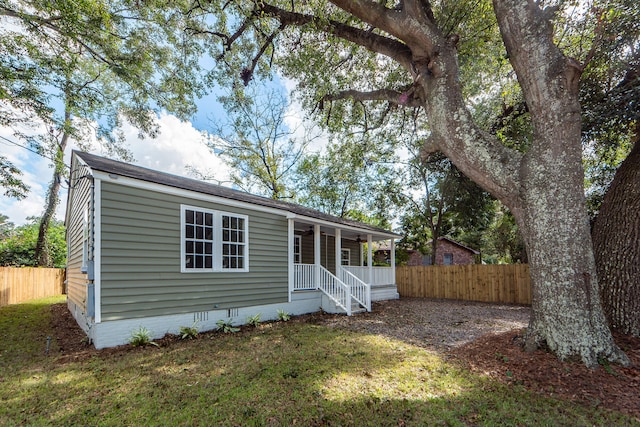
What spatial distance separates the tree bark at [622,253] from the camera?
4633mm

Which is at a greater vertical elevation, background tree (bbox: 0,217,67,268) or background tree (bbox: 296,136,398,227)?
background tree (bbox: 296,136,398,227)

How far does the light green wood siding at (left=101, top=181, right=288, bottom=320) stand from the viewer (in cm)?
546

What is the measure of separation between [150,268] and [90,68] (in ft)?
36.6

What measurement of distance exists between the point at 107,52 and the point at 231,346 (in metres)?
10.5

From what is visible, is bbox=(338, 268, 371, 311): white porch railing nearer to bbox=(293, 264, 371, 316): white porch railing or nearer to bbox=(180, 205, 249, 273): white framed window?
bbox=(293, 264, 371, 316): white porch railing

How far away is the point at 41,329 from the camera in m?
7.27

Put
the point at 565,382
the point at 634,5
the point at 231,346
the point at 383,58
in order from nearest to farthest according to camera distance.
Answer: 1. the point at 565,382
2. the point at 634,5
3. the point at 231,346
4. the point at 383,58

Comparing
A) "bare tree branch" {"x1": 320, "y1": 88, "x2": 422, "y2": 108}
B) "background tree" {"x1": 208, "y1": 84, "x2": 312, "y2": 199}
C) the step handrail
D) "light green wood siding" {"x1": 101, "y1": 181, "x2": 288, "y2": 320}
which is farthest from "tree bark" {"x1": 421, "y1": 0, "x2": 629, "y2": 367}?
"background tree" {"x1": 208, "y1": 84, "x2": 312, "y2": 199}

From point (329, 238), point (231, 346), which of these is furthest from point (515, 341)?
point (329, 238)

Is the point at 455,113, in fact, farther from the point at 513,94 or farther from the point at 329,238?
the point at 329,238

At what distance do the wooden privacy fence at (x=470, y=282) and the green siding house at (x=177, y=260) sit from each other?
559 centimetres

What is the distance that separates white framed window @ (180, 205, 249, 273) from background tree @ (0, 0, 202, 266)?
5642 millimetres

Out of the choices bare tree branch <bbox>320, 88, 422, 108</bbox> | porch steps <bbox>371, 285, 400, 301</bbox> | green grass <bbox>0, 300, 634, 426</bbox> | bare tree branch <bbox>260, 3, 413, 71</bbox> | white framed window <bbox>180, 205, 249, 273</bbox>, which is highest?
bare tree branch <bbox>260, 3, 413, 71</bbox>

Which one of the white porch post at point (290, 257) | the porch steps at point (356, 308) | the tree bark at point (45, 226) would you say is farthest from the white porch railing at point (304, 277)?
the tree bark at point (45, 226)
